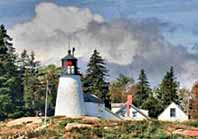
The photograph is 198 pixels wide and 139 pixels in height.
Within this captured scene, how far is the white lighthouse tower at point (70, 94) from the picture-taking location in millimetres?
52625

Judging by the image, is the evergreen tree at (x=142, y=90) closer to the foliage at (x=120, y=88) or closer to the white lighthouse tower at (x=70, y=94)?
the foliage at (x=120, y=88)

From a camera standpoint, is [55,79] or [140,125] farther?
[55,79]

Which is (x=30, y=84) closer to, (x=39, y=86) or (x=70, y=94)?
(x=39, y=86)

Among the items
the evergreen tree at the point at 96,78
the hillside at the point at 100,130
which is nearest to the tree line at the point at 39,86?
the evergreen tree at the point at 96,78

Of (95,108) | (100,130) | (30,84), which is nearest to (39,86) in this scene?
(30,84)

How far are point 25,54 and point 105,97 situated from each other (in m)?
12.2

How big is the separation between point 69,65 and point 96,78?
18.4 metres

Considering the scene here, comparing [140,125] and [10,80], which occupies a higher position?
[10,80]

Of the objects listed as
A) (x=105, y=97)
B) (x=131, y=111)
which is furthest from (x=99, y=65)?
(x=131, y=111)

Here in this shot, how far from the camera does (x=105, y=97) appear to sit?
2835 inches

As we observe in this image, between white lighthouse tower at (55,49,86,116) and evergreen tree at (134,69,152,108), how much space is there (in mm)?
23949

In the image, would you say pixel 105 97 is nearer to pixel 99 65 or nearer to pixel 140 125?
pixel 99 65

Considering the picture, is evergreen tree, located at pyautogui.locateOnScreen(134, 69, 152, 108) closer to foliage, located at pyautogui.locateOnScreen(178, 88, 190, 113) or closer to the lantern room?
foliage, located at pyautogui.locateOnScreen(178, 88, 190, 113)

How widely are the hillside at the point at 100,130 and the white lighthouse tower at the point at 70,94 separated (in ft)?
24.2
